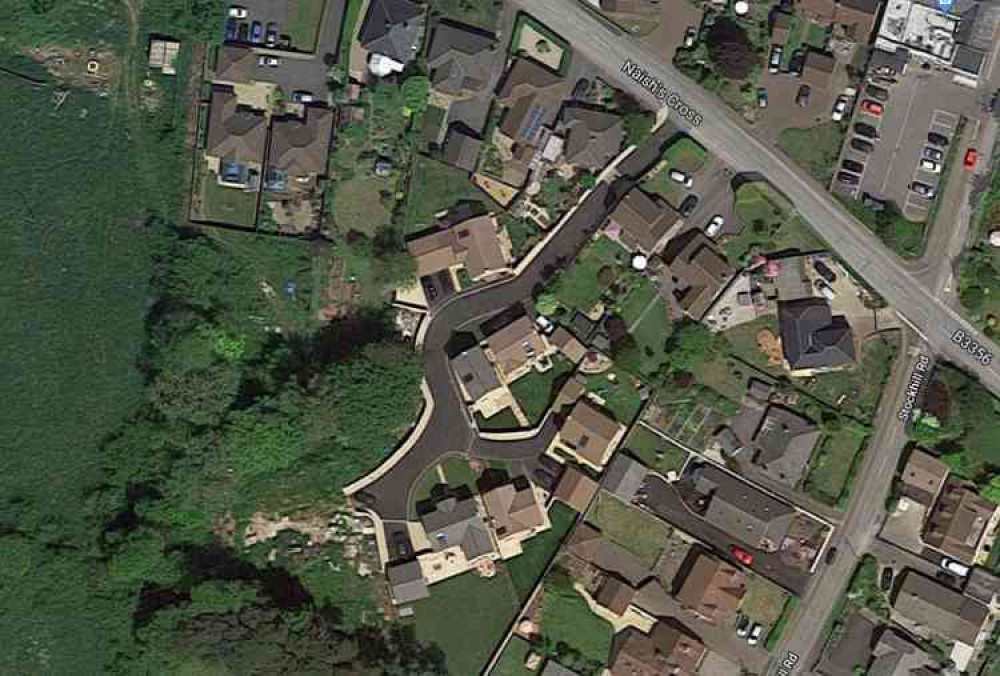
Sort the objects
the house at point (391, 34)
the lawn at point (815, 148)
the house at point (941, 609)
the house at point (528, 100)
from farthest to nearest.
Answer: the lawn at point (815, 148) → the house at point (941, 609) → the house at point (528, 100) → the house at point (391, 34)

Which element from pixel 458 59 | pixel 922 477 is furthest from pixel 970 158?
pixel 458 59

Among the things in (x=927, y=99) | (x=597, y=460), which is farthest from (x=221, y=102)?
(x=927, y=99)

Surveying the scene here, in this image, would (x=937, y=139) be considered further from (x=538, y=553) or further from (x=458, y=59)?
(x=538, y=553)

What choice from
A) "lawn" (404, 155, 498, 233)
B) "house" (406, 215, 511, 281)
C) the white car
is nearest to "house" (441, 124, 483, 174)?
"lawn" (404, 155, 498, 233)

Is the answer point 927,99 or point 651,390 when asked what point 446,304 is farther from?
point 927,99

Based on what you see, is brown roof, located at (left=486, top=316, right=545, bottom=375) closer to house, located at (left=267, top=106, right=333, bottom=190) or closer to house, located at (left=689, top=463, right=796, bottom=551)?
house, located at (left=689, top=463, right=796, bottom=551)

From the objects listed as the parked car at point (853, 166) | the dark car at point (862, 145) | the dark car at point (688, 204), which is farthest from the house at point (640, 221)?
the dark car at point (862, 145)

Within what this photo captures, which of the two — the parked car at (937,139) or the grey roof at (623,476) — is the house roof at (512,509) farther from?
the parked car at (937,139)

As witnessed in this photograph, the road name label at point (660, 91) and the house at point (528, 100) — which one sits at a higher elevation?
the road name label at point (660, 91)
